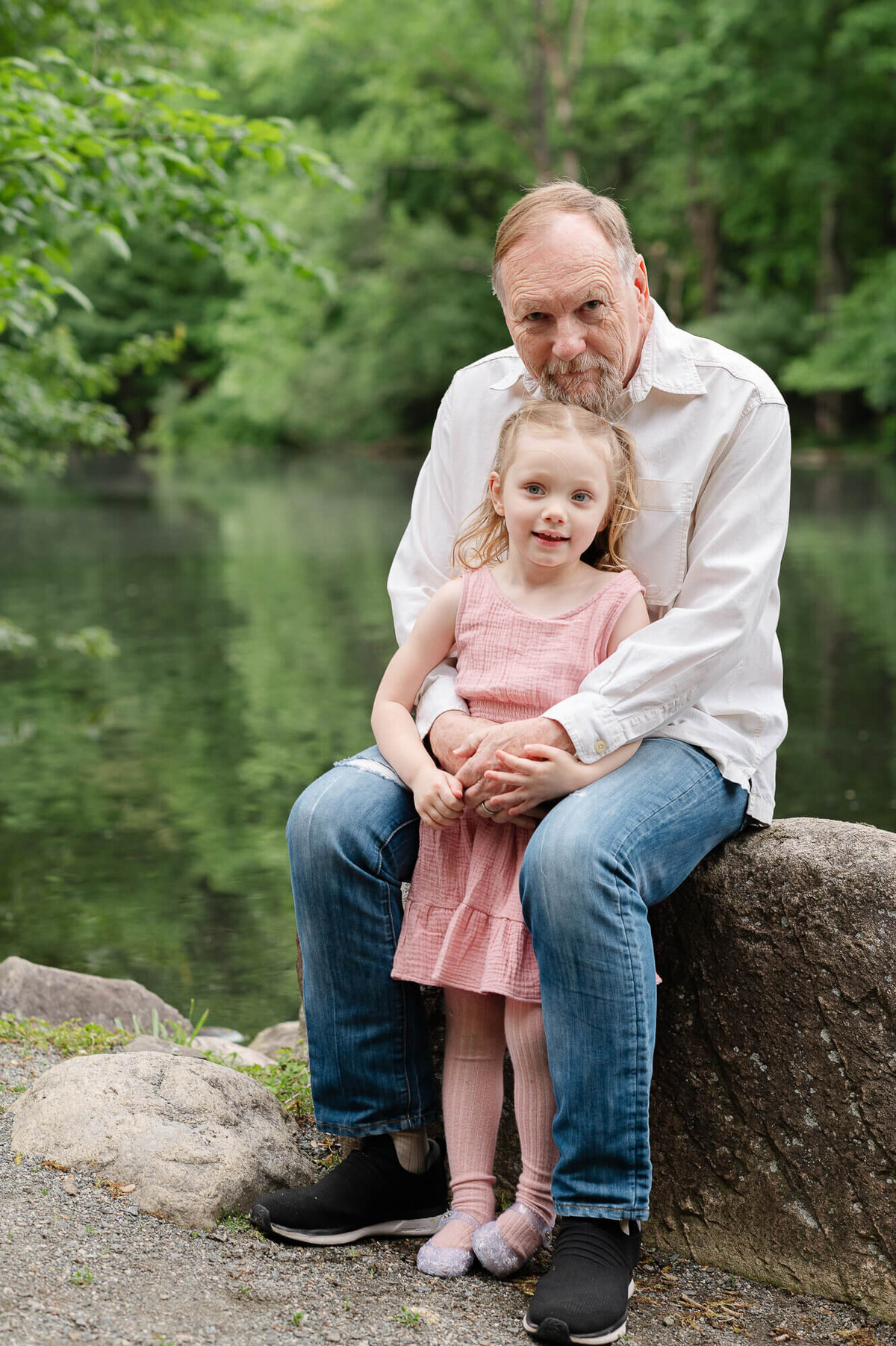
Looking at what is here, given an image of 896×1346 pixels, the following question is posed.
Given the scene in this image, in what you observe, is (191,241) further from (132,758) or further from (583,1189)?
(583,1189)

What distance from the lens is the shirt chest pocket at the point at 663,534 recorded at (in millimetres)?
2906

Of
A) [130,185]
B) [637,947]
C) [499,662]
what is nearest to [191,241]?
[130,185]

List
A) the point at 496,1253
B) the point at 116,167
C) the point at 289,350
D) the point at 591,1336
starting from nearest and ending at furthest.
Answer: the point at 591,1336 < the point at 496,1253 < the point at 116,167 < the point at 289,350

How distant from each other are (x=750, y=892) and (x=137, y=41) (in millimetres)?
9752

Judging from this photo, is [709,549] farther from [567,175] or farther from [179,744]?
[567,175]

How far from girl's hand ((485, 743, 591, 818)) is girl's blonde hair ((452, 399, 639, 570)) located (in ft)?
1.54

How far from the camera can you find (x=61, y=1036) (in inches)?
147

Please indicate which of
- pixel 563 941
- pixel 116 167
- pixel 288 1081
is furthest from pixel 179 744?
pixel 563 941

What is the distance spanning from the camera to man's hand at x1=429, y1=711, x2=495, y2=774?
2.71 m

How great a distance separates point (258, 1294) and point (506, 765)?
3.19 feet

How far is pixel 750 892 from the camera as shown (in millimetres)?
2777

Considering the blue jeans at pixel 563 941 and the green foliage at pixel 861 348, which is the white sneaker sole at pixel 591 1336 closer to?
the blue jeans at pixel 563 941

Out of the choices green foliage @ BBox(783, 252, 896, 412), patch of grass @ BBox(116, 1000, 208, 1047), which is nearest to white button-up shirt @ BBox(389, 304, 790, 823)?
patch of grass @ BBox(116, 1000, 208, 1047)

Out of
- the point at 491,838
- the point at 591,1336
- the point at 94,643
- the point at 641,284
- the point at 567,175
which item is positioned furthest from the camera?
the point at 567,175
